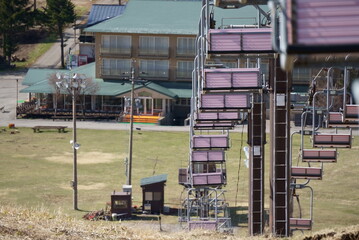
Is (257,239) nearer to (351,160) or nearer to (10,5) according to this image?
(351,160)

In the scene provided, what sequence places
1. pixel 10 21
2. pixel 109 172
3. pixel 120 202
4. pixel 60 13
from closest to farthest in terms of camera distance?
1. pixel 120 202
2. pixel 109 172
3. pixel 60 13
4. pixel 10 21

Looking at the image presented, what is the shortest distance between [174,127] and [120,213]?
28.4 m

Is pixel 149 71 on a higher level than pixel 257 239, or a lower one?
higher

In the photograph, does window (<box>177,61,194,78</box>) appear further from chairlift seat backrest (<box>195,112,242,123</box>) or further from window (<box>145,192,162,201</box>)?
chairlift seat backrest (<box>195,112,242,123</box>)

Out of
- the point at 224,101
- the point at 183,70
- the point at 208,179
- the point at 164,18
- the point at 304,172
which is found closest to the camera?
the point at 224,101

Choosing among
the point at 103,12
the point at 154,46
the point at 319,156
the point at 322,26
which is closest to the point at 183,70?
the point at 154,46

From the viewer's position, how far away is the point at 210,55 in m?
17.4

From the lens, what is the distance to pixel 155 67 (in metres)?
75.1

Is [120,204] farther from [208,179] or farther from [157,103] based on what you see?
[157,103]

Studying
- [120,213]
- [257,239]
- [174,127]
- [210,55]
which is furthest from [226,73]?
[174,127]

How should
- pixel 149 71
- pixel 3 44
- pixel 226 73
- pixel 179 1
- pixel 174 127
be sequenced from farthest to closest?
pixel 3 44
pixel 179 1
pixel 149 71
pixel 174 127
pixel 226 73

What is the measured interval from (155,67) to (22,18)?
26316 mm

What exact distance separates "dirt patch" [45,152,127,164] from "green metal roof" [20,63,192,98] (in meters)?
18.0

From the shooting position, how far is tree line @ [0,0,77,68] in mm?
92369
